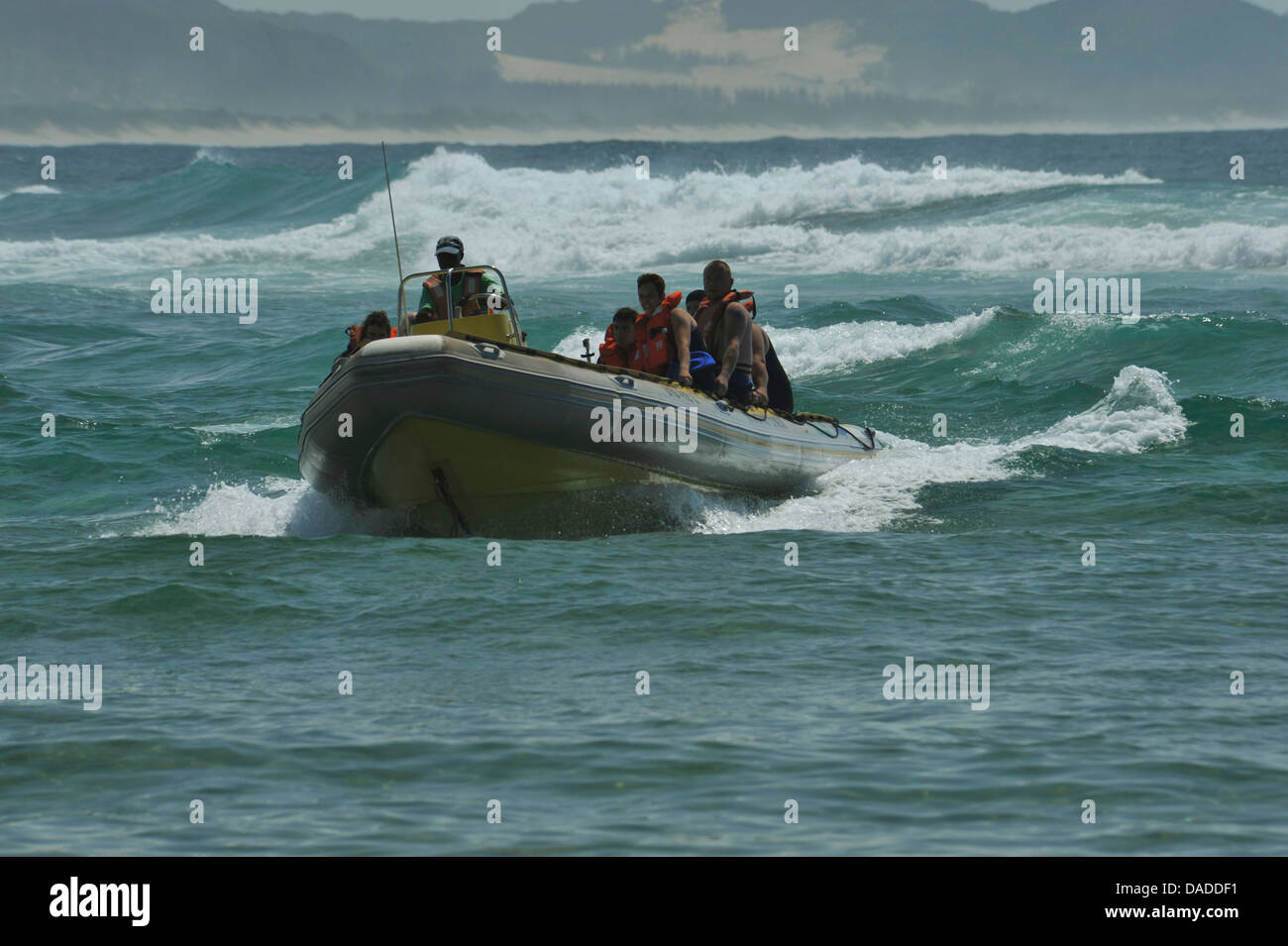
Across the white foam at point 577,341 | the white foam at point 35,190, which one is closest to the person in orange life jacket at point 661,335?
the white foam at point 577,341

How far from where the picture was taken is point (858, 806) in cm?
560

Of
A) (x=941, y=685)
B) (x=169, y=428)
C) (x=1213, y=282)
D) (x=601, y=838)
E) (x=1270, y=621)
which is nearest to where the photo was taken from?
(x=601, y=838)

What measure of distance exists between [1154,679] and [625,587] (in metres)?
3.06

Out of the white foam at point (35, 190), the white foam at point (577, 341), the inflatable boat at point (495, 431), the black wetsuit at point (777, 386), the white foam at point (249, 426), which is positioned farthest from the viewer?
the white foam at point (35, 190)

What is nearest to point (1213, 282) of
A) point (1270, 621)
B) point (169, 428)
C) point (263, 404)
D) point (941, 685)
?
point (263, 404)

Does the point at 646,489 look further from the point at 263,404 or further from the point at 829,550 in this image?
the point at 263,404

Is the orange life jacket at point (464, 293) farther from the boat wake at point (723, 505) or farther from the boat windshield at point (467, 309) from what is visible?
the boat wake at point (723, 505)

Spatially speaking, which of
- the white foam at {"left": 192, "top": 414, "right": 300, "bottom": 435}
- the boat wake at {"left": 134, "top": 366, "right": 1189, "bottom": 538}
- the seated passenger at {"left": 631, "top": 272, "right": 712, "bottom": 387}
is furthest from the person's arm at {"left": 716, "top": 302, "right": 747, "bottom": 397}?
the white foam at {"left": 192, "top": 414, "right": 300, "bottom": 435}

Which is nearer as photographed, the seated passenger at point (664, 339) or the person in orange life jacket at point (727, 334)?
the seated passenger at point (664, 339)

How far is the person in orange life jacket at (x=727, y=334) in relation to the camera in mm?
11219

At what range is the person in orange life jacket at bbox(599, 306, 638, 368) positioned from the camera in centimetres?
1091

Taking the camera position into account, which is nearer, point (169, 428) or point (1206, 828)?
point (1206, 828)

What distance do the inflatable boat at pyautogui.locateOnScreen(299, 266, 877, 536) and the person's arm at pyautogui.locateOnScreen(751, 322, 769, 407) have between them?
1.34 feet

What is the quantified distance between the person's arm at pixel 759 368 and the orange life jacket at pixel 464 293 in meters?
2.05
